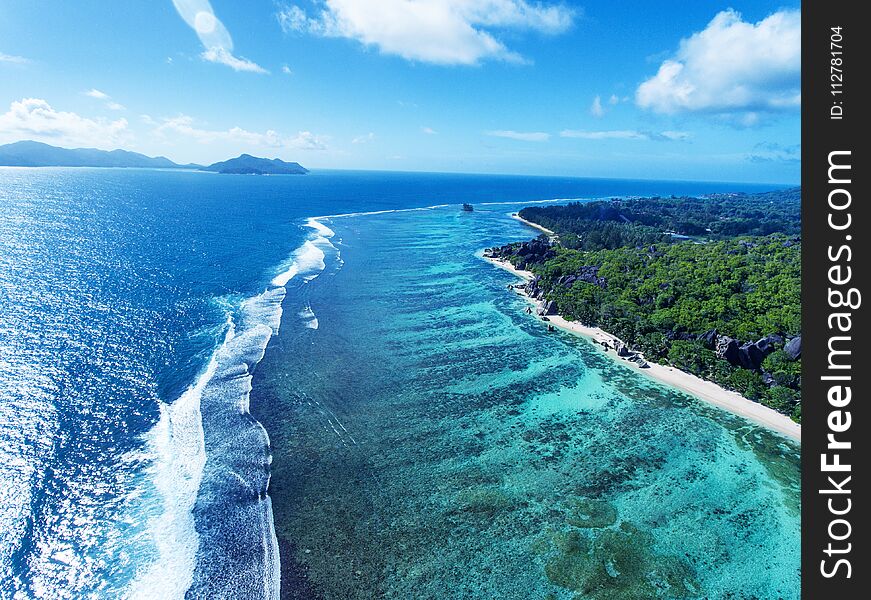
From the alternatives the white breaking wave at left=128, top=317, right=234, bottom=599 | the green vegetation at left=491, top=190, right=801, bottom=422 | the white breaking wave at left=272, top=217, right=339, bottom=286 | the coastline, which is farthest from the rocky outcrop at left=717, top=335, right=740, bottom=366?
the coastline

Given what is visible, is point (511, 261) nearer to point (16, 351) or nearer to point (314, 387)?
point (314, 387)

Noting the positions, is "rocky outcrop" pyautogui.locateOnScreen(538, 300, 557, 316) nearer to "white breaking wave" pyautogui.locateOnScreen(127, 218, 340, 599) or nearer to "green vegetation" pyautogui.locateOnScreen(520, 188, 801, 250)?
"white breaking wave" pyautogui.locateOnScreen(127, 218, 340, 599)

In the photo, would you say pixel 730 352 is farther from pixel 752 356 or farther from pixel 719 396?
pixel 719 396

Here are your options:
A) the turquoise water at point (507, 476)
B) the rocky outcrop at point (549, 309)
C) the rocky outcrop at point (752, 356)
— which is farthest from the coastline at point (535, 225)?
the turquoise water at point (507, 476)

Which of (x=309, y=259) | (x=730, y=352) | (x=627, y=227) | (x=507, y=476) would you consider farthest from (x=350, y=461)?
(x=627, y=227)
